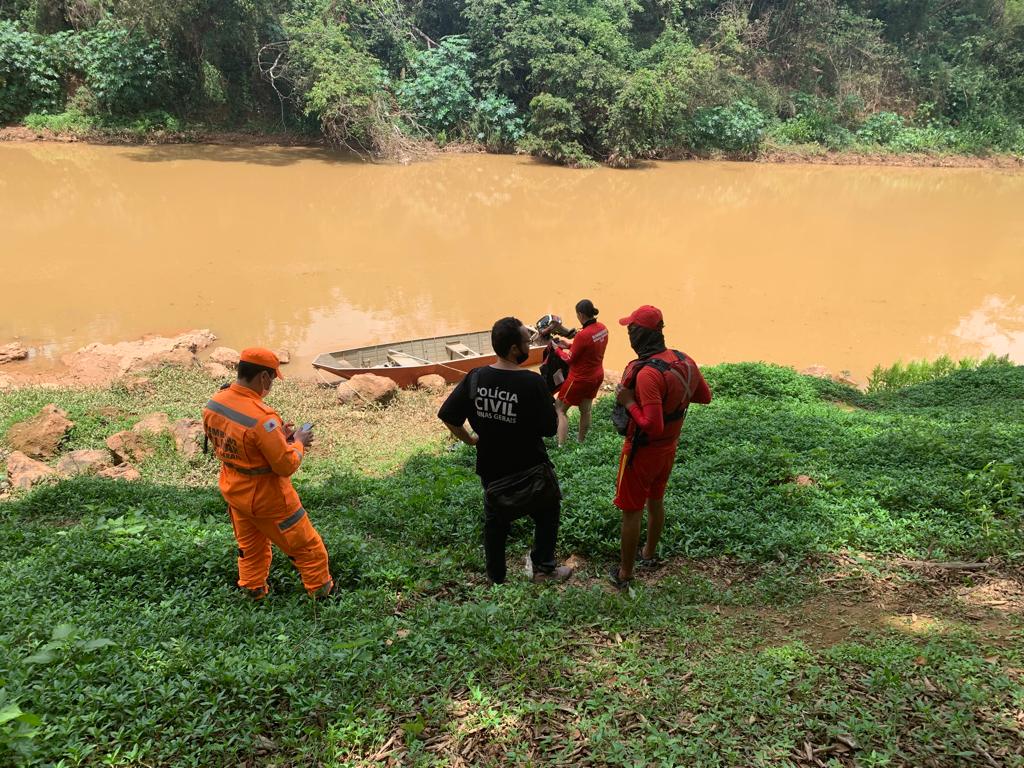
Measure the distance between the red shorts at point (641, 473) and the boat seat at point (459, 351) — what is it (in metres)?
6.94

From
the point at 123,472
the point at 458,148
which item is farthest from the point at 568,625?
the point at 458,148

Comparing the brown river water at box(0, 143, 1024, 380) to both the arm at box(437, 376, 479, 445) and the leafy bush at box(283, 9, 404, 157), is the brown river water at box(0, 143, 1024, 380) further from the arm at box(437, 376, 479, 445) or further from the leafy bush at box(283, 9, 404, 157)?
the arm at box(437, 376, 479, 445)

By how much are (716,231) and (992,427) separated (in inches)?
559

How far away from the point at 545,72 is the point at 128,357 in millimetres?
20693

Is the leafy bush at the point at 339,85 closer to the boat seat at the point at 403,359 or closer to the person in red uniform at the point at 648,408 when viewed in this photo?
the boat seat at the point at 403,359

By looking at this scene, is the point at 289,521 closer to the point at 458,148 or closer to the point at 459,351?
the point at 459,351

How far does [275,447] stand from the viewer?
367 centimetres

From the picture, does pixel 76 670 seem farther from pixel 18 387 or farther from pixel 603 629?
pixel 18 387

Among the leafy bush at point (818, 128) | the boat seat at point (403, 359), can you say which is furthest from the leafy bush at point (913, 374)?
the leafy bush at point (818, 128)

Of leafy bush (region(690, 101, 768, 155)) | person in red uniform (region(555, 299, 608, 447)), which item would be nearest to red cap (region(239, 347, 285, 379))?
person in red uniform (region(555, 299, 608, 447))

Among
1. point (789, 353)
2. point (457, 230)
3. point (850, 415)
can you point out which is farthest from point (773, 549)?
point (457, 230)

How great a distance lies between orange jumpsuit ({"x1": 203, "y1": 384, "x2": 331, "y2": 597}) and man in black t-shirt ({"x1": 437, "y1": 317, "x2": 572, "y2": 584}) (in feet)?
2.96

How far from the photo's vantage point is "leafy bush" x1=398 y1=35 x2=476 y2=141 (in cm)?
2692

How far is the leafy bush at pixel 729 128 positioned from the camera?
92.8ft
